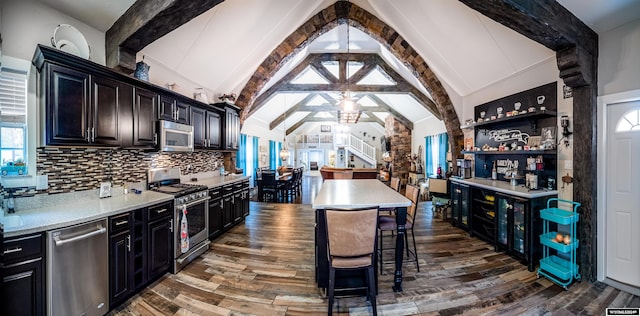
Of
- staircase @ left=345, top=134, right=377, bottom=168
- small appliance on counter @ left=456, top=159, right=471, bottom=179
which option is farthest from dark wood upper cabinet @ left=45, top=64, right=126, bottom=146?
staircase @ left=345, top=134, right=377, bottom=168

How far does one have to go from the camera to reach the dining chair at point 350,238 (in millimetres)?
1848

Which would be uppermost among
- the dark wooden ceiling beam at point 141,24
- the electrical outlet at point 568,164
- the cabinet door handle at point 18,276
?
the dark wooden ceiling beam at point 141,24

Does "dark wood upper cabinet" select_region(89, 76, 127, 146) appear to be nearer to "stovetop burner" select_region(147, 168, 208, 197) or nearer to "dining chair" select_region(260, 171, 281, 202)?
"stovetop burner" select_region(147, 168, 208, 197)

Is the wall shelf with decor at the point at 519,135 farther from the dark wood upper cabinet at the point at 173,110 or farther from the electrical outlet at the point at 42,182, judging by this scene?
the electrical outlet at the point at 42,182

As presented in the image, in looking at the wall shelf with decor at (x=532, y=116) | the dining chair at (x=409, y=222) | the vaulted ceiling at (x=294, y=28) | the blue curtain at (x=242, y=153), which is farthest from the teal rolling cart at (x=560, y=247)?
the blue curtain at (x=242, y=153)

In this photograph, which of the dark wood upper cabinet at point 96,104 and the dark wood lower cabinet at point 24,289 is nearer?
the dark wood lower cabinet at point 24,289

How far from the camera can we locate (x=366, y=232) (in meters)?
1.89

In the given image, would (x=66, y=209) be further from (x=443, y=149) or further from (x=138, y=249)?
(x=443, y=149)

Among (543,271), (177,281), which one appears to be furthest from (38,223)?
(543,271)

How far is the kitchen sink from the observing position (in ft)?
5.23

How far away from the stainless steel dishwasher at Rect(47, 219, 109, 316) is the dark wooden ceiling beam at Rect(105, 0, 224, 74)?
1.87 m

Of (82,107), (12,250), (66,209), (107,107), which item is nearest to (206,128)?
(107,107)

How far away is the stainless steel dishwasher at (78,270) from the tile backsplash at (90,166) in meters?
0.80

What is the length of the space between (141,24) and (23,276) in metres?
2.40
